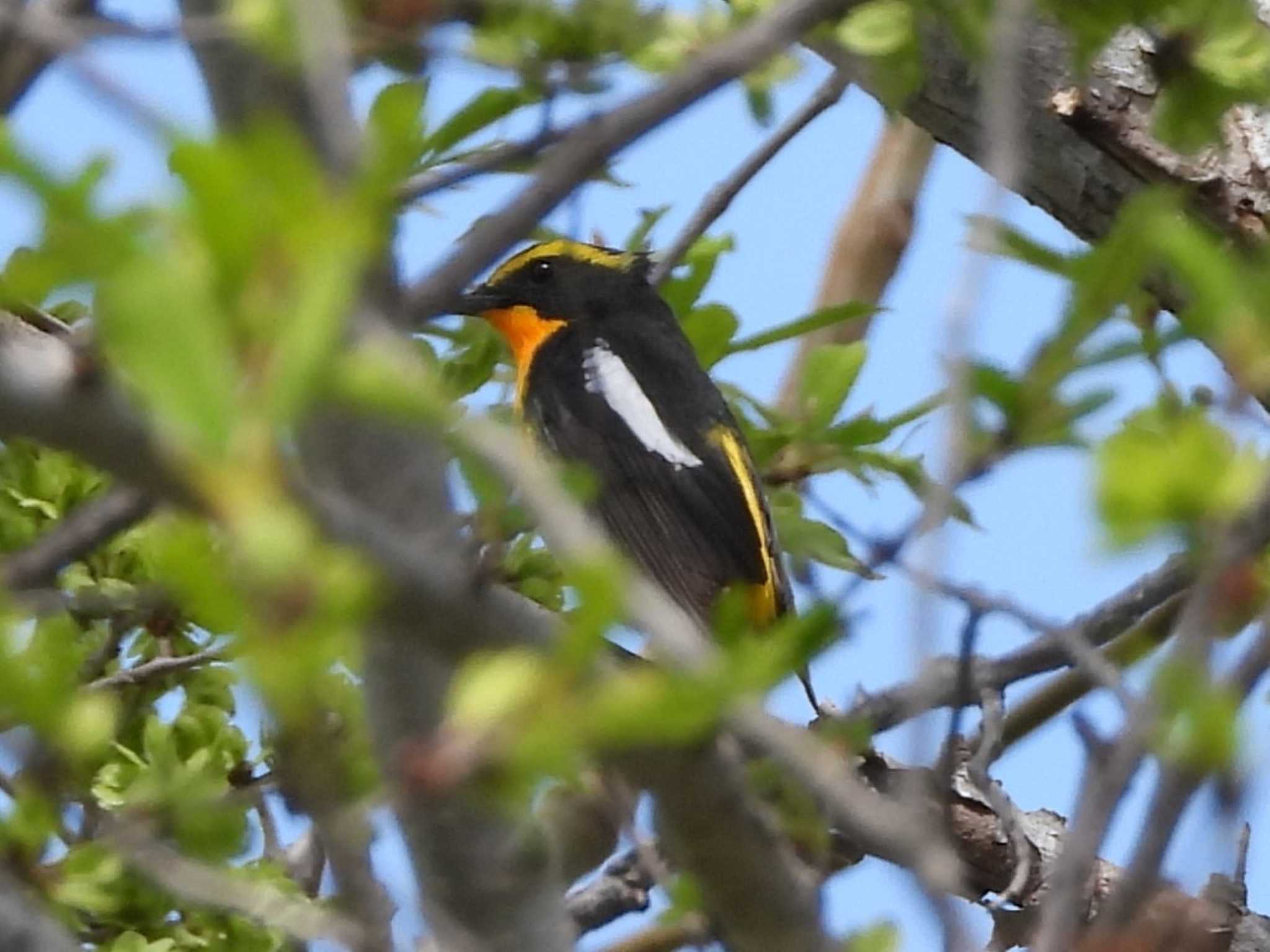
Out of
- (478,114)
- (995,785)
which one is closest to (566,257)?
(995,785)

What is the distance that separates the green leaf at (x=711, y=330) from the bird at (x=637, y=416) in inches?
15.8

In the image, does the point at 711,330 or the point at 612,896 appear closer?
the point at 612,896

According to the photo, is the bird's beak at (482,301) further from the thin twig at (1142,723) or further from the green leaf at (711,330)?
the thin twig at (1142,723)

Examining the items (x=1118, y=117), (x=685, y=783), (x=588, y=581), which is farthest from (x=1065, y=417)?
(x=1118, y=117)

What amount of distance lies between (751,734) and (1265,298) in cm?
35

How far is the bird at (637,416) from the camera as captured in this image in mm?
4109

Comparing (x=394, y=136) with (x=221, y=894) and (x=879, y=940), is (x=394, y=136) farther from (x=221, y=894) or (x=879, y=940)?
(x=879, y=940)

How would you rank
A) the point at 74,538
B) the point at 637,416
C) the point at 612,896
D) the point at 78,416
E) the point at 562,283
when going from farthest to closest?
the point at 562,283, the point at 637,416, the point at 612,896, the point at 74,538, the point at 78,416

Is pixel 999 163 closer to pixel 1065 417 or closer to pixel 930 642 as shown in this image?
pixel 1065 417

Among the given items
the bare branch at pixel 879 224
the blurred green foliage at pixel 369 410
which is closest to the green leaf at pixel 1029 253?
the blurred green foliage at pixel 369 410

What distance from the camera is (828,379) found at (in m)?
2.88

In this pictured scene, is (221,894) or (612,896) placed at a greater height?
(612,896)

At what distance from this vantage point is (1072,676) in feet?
12.6

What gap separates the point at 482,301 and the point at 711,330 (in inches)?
74.1
